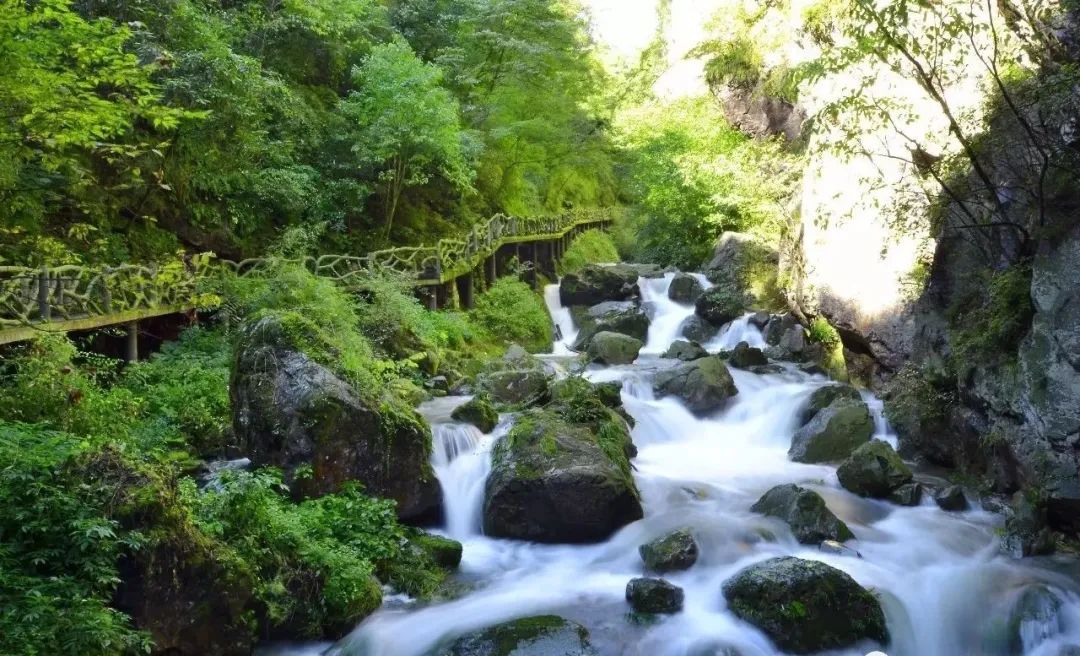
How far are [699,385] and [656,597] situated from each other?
288 inches

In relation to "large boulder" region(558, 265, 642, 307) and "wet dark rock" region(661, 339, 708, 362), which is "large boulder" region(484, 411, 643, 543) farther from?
"large boulder" region(558, 265, 642, 307)

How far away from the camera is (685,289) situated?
2342 cm

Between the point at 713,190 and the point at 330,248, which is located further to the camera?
the point at 713,190

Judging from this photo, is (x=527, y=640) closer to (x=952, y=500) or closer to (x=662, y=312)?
(x=952, y=500)

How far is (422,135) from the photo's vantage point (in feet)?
58.1

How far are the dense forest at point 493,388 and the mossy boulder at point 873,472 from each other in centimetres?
6

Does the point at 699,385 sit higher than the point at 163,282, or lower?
lower

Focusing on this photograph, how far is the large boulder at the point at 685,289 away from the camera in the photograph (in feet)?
76.2

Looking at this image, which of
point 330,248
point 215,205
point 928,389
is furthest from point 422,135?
point 928,389

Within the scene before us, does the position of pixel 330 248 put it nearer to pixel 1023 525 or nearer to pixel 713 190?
pixel 713 190

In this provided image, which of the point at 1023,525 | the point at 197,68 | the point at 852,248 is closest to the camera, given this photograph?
the point at 1023,525

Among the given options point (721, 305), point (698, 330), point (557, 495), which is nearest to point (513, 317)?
point (698, 330)

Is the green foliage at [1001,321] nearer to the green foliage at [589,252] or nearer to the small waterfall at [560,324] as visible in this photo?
the small waterfall at [560,324]

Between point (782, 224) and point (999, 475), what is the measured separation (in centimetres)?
1080
